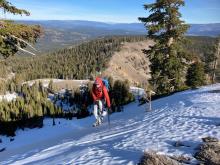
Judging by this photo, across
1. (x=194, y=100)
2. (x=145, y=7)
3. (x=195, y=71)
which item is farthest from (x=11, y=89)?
(x=194, y=100)

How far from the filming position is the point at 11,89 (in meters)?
185

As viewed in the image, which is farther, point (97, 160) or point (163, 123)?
point (163, 123)

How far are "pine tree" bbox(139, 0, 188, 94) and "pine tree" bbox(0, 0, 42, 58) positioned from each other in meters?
22.2

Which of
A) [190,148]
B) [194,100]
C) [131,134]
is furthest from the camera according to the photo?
[194,100]

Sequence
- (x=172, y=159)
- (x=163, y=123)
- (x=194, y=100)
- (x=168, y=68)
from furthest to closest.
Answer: (x=168, y=68), (x=194, y=100), (x=163, y=123), (x=172, y=159)

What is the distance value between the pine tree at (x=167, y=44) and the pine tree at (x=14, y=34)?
2217 centimetres

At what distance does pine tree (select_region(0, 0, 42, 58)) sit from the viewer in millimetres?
17672

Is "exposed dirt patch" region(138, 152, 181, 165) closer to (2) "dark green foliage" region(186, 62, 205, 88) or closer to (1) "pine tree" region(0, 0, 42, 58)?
(1) "pine tree" region(0, 0, 42, 58)

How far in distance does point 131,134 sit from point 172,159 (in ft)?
14.3

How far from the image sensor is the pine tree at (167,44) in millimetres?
39312

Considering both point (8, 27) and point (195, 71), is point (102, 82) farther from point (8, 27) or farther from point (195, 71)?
point (195, 71)

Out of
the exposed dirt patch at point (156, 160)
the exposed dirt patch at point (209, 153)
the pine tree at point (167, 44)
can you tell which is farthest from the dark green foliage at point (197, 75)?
the exposed dirt patch at point (156, 160)

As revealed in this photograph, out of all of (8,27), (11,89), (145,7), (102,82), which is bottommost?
(11,89)

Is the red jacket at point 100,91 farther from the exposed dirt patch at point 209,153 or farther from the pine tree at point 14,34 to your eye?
the exposed dirt patch at point 209,153
